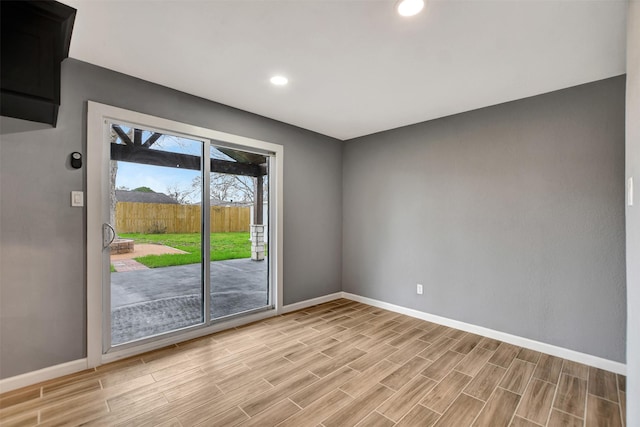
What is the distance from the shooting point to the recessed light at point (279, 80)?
2576 millimetres

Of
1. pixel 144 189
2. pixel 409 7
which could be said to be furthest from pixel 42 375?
pixel 409 7

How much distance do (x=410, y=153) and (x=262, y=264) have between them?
2.45 m

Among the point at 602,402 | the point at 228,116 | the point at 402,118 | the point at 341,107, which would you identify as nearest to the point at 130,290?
the point at 228,116

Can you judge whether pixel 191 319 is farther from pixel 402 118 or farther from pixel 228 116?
pixel 402 118

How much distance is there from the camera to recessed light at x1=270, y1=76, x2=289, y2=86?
8.45 feet

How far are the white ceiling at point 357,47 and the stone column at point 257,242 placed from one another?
1552 mm

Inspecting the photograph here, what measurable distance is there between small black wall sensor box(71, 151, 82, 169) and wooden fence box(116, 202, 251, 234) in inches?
16.9

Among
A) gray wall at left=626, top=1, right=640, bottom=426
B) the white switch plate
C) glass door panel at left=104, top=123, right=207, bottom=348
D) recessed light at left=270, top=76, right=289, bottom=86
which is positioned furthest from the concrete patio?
gray wall at left=626, top=1, right=640, bottom=426

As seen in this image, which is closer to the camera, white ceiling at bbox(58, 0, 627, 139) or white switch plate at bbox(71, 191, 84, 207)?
white ceiling at bbox(58, 0, 627, 139)

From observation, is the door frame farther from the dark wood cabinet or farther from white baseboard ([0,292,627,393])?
the dark wood cabinet

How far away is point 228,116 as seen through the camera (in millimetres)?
3260

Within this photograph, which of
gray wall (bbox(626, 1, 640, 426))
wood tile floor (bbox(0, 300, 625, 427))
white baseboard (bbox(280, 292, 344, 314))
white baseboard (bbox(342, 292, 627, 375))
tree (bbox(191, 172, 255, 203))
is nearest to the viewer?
gray wall (bbox(626, 1, 640, 426))

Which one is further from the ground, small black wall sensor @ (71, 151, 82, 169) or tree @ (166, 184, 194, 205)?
small black wall sensor @ (71, 151, 82, 169)

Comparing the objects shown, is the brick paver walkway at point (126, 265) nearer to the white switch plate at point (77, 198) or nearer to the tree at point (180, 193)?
the white switch plate at point (77, 198)
